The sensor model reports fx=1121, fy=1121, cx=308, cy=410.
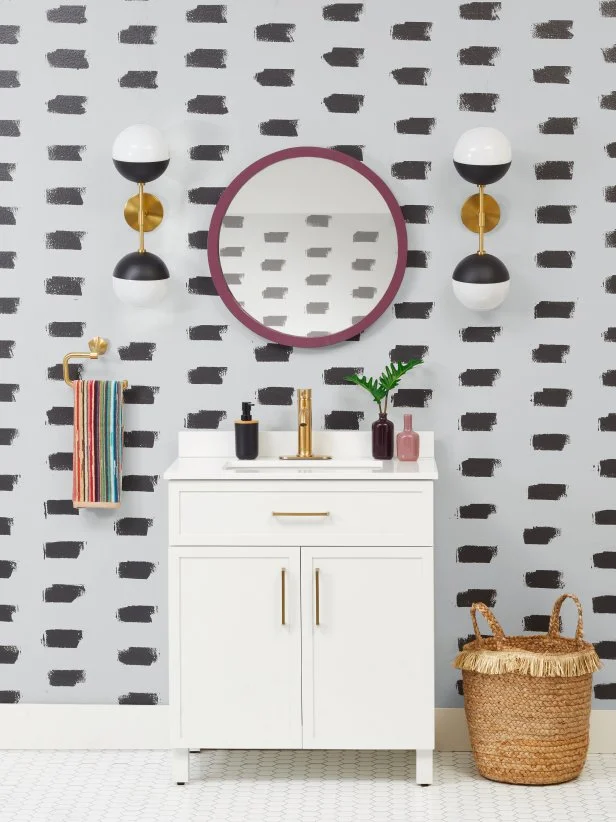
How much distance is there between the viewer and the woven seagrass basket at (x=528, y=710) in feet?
10.3

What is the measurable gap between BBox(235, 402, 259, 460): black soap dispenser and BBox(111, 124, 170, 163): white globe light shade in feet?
2.57

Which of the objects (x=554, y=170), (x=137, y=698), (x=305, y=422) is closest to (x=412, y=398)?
(x=305, y=422)

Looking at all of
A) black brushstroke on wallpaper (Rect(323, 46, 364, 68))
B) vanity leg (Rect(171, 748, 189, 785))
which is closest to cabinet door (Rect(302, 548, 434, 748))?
vanity leg (Rect(171, 748, 189, 785))

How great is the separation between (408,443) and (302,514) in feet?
1.46

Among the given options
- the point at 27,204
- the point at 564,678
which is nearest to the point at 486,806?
the point at 564,678

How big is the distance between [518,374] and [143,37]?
1.57 m

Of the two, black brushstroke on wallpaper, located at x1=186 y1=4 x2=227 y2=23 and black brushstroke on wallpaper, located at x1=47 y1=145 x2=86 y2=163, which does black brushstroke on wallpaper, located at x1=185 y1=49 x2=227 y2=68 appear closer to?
black brushstroke on wallpaper, located at x1=186 y1=4 x2=227 y2=23

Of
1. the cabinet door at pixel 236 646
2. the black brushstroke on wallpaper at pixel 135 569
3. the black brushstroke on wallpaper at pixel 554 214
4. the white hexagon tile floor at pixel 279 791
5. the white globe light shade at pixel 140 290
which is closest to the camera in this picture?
the white hexagon tile floor at pixel 279 791

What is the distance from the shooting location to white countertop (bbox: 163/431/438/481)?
3133 mm

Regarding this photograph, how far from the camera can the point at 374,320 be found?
3.49 m

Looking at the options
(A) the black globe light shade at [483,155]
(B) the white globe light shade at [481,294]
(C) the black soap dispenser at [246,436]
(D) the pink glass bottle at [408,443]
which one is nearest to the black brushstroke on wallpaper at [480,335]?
(B) the white globe light shade at [481,294]

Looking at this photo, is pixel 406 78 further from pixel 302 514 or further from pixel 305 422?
pixel 302 514

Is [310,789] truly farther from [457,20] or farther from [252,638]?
[457,20]

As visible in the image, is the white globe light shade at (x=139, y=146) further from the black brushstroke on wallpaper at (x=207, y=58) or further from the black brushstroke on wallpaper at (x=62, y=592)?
the black brushstroke on wallpaper at (x=62, y=592)
